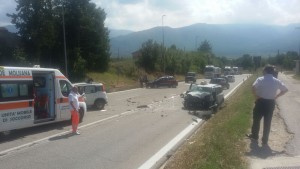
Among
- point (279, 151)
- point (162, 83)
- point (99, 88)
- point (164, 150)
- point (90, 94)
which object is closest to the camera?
point (279, 151)

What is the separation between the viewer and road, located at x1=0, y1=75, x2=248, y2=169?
1006 cm

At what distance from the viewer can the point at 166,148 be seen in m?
12.1

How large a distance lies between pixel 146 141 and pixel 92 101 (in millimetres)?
12809

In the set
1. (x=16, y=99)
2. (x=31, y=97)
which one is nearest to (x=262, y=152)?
(x=16, y=99)

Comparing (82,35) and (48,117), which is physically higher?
(82,35)

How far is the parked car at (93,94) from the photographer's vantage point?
2545 cm

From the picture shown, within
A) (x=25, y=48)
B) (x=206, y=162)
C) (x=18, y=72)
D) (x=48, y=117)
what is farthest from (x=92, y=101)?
(x=25, y=48)

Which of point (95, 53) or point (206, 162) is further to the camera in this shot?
point (95, 53)

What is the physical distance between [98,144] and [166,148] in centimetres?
195

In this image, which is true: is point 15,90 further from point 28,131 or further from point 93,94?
point 93,94

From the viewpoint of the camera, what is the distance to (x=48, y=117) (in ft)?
53.3

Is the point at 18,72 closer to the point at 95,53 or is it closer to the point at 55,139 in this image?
the point at 55,139

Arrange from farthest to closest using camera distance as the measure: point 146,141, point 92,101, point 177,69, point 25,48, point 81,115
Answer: point 177,69, point 25,48, point 92,101, point 81,115, point 146,141

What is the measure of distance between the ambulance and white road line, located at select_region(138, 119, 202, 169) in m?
4.62
